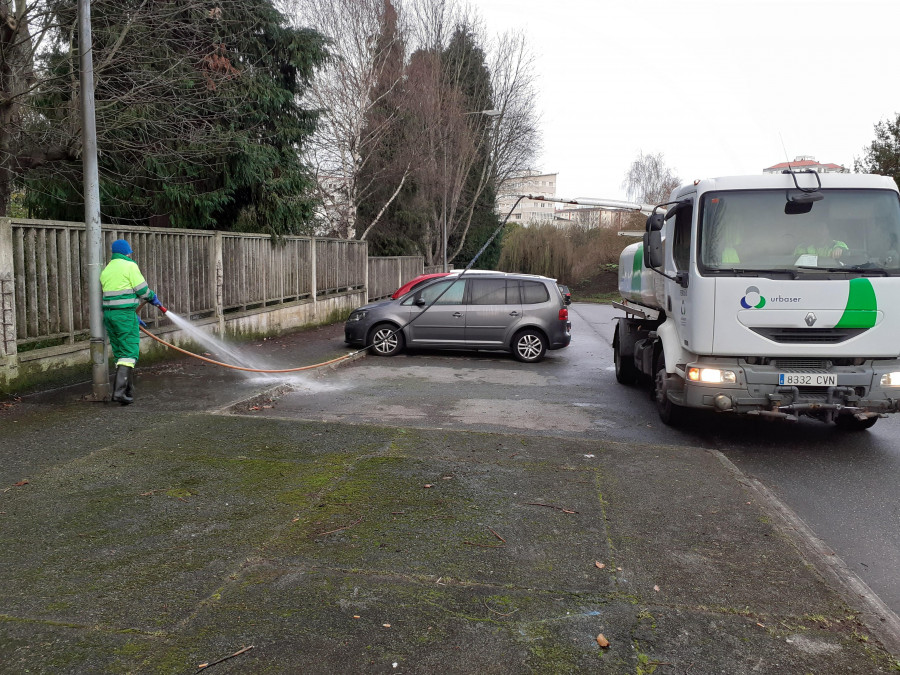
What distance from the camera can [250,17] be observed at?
48.4ft

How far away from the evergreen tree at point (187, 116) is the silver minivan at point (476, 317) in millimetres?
3998

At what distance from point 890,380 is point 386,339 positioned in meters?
8.58

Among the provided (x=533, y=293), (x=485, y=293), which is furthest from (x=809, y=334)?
(x=485, y=293)

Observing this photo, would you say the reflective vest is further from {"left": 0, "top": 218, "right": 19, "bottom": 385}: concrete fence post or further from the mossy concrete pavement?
the mossy concrete pavement

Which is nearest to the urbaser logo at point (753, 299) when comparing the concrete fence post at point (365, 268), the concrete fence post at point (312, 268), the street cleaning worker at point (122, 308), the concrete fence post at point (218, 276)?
the street cleaning worker at point (122, 308)

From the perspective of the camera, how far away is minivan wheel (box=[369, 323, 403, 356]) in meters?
13.3

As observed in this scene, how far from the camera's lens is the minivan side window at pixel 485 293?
523 inches

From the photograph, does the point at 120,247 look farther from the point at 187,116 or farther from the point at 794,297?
the point at 794,297

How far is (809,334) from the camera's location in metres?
6.75

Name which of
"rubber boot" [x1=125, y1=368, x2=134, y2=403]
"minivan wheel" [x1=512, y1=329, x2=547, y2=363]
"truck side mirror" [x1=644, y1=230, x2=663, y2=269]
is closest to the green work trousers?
"rubber boot" [x1=125, y1=368, x2=134, y2=403]

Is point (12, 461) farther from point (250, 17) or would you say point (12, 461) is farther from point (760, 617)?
point (250, 17)

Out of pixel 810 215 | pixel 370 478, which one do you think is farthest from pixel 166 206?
pixel 810 215

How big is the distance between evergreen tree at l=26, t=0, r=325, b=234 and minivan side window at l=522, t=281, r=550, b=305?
5.68 meters

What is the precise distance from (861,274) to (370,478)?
16.6ft
